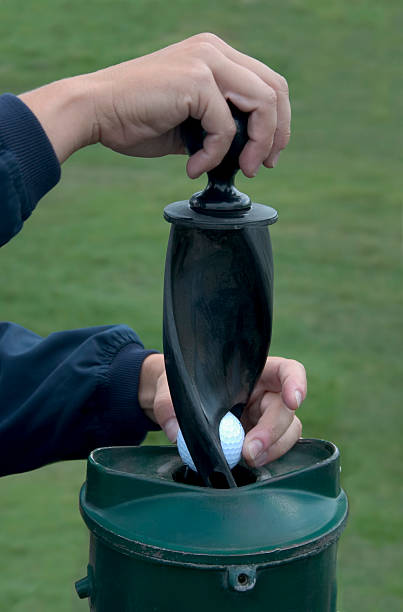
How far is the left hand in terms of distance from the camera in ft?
3.23

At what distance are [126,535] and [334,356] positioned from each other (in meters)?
2.27

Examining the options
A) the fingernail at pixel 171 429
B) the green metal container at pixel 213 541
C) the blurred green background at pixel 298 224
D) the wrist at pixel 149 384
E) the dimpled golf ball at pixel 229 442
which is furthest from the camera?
the blurred green background at pixel 298 224

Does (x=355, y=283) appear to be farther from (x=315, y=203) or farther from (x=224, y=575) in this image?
(x=224, y=575)

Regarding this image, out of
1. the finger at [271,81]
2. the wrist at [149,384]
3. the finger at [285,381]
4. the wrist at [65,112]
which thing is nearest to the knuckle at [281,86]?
the finger at [271,81]

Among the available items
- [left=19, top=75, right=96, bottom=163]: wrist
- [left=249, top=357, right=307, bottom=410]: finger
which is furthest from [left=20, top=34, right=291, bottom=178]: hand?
[left=249, top=357, right=307, bottom=410]: finger

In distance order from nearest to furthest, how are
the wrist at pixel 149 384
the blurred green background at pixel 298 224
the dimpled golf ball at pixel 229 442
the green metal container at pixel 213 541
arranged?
the green metal container at pixel 213 541, the dimpled golf ball at pixel 229 442, the wrist at pixel 149 384, the blurred green background at pixel 298 224

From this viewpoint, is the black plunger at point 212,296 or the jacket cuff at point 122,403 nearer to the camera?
the black plunger at point 212,296

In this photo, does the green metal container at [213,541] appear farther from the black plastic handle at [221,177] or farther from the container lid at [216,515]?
the black plastic handle at [221,177]

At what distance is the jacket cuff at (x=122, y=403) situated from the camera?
121cm

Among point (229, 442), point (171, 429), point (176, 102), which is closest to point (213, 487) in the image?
point (229, 442)

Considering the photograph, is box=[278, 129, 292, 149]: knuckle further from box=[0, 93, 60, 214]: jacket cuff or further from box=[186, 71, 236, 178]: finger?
box=[0, 93, 60, 214]: jacket cuff

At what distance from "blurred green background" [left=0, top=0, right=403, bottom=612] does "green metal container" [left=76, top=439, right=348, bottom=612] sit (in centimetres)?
114

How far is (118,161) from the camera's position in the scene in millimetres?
4898

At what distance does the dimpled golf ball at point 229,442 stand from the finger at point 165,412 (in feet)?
0.31
